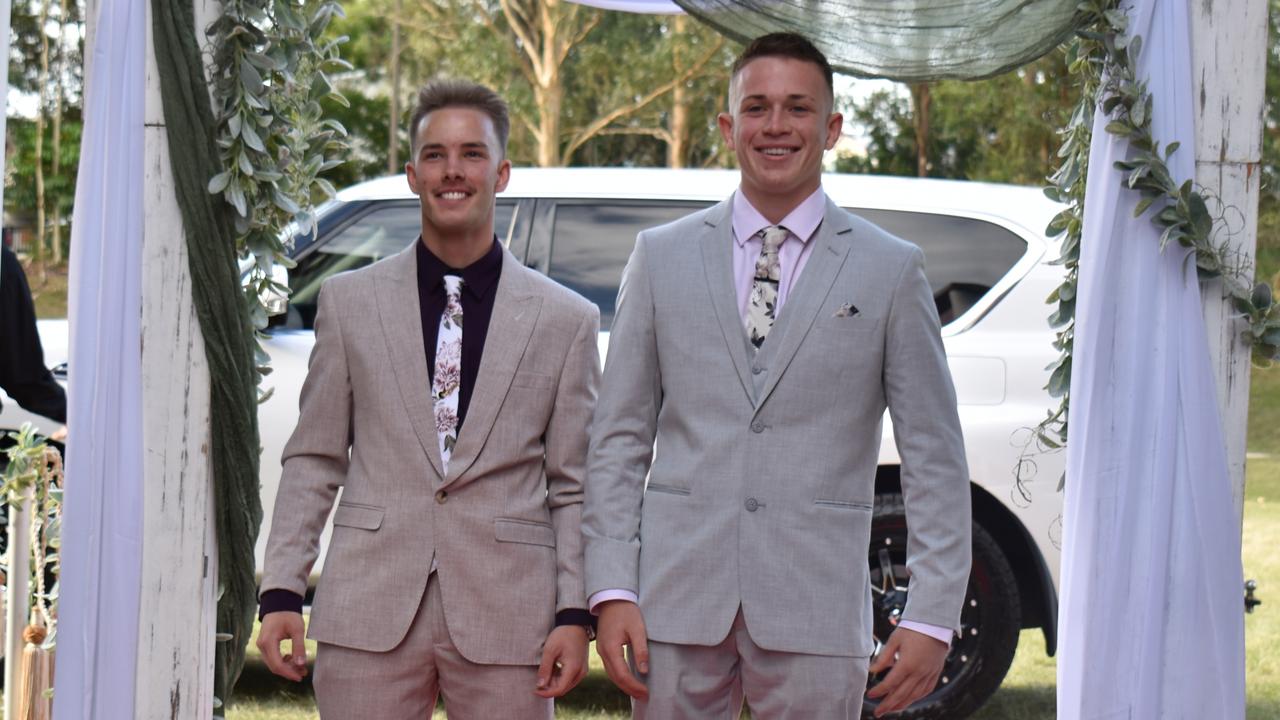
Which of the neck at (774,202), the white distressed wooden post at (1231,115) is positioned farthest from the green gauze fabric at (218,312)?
the white distressed wooden post at (1231,115)

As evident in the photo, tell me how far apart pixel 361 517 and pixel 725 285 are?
91cm

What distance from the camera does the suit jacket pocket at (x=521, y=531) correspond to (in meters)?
3.20

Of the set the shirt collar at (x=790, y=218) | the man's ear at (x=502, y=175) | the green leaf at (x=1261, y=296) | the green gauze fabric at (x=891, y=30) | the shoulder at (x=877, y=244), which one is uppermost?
the green gauze fabric at (x=891, y=30)

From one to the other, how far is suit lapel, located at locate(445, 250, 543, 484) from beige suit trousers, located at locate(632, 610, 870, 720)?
55 centimetres

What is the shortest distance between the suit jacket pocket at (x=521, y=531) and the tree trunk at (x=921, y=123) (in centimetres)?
2231

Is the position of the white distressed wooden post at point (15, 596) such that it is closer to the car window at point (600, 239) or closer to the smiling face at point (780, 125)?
the car window at point (600, 239)

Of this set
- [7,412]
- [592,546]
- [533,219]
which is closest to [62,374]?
[7,412]

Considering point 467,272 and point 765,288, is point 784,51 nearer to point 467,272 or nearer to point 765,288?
point 765,288

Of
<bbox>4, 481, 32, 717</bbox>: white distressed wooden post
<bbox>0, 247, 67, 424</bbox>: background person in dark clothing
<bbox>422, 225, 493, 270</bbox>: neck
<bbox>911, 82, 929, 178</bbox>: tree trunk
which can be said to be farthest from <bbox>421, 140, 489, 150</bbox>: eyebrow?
<bbox>911, 82, 929, 178</bbox>: tree trunk

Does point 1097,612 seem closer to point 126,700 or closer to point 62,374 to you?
point 126,700

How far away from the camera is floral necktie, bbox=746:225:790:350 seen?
127 inches

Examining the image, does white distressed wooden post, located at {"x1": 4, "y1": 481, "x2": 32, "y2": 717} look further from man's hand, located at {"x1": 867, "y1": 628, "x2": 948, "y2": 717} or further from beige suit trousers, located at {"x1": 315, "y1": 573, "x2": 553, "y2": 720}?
man's hand, located at {"x1": 867, "y1": 628, "x2": 948, "y2": 717}

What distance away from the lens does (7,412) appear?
19.7 ft

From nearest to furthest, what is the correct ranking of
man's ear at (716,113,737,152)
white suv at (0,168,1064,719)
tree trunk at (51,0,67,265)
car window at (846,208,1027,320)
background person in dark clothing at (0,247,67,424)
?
man's ear at (716,113,737,152)
background person in dark clothing at (0,247,67,424)
white suv at (0,168,1064,719)
car window at (846,208,1027,320)
tree trunk at (51,0,67,265)
